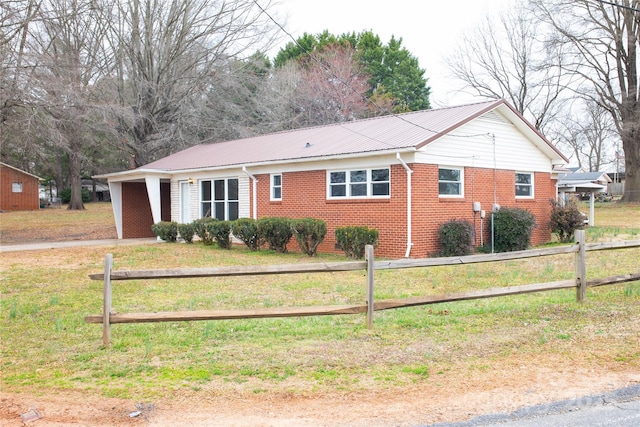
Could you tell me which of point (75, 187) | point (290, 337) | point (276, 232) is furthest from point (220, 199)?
point (75, 187)

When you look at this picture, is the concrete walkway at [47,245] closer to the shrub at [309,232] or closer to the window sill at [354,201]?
the shrub at [309,232]

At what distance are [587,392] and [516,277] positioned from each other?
7.08 meters

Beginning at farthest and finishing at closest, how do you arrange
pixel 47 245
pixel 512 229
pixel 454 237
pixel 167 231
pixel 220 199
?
1. pixel 220 199
2. pixel 167 231
3. pixel 47 245
4. pixel 512 229
5. pixel 454 237

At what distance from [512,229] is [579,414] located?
13342 mm

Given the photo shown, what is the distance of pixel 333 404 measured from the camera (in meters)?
5.30

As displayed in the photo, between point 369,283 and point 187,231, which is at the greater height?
point 187,231

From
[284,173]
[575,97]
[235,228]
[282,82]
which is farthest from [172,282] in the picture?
[575,97]

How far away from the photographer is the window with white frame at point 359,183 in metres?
17.2

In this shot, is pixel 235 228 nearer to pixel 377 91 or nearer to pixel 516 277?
pixel 516 277

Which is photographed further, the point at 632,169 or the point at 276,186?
the point at 632,169

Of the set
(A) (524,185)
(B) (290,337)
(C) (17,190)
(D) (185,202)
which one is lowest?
(B) (290,337)

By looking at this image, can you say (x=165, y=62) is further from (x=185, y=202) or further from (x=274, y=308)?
(x=274, y=308)

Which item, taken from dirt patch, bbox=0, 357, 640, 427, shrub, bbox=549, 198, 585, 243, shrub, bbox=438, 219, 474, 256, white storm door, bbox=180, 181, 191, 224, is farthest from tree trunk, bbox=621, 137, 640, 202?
dirt patch, bbox=0, 357, 640, 427

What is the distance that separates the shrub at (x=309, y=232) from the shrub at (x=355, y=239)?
839 mm
